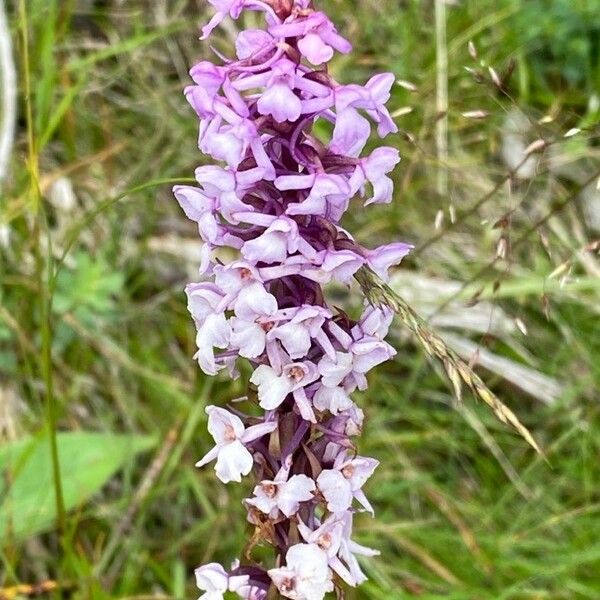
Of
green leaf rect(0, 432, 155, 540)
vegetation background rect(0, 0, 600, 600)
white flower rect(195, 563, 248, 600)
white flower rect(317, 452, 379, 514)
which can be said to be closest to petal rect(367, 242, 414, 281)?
white flower rect(317, 452, 379, 514)

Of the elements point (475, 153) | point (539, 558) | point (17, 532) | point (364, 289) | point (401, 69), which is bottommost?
point (539, 558)

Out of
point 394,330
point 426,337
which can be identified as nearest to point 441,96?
point 394,330

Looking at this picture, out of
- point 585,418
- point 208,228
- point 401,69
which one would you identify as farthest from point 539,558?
point 208,228

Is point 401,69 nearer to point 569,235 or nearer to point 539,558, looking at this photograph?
point 569,235

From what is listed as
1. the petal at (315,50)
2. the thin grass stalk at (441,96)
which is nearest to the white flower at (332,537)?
the petal at (315,50)

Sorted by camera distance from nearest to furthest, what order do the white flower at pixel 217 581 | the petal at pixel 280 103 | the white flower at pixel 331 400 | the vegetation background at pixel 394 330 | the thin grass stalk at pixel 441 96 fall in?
the petal at pixel 280 103 < the white flower at pixel 331 400 < the white flower at pixel 217 581 < the vegetation background at pixel 394 330 < the thin grass stalk at pixel 441 96

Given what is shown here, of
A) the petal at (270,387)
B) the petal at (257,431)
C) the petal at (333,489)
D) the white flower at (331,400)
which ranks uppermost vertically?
the petal at (270,387)

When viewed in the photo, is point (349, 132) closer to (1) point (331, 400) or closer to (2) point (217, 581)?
(1) point (331, 400)

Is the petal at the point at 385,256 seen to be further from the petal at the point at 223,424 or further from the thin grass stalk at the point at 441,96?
the thin grass stalk at the point at 441,96

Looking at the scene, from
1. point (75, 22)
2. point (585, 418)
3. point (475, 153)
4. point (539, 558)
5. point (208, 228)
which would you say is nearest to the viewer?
Answer: point (208, 228)
